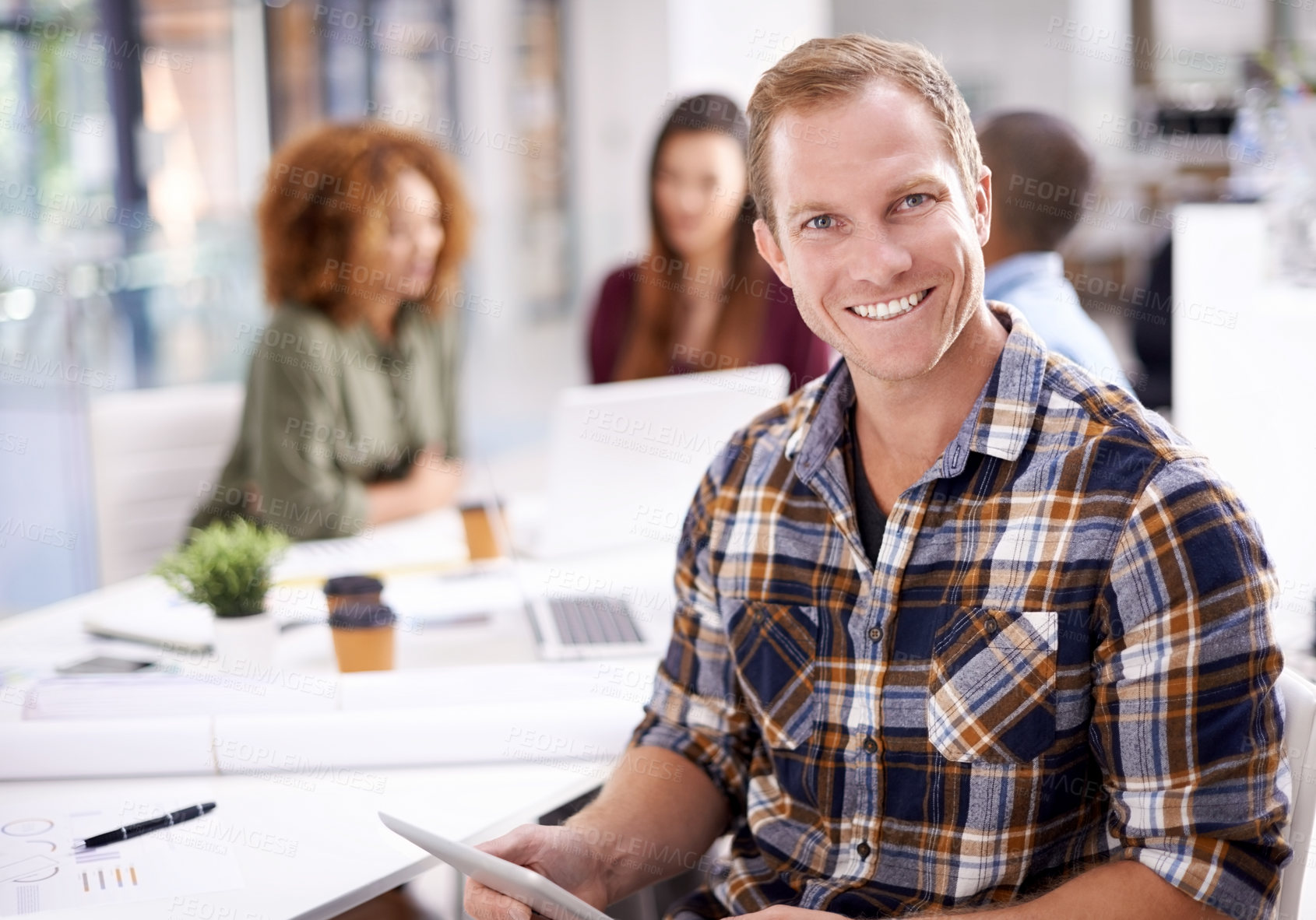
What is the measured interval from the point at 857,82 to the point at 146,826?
3.46 ft

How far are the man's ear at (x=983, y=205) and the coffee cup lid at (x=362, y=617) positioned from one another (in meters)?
0.90

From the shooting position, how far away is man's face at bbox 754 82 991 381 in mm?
1214

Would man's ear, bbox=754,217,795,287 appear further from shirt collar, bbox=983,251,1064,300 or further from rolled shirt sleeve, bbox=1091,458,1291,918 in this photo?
shirt collar, bbox=983,251,1064,300

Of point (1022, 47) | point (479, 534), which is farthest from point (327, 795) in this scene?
point (1022, 47)

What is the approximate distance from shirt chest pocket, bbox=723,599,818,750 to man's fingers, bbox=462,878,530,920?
0.30 metres

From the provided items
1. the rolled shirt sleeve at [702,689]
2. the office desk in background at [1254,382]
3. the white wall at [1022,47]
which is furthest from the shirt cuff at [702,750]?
the white wall at [1022,47]

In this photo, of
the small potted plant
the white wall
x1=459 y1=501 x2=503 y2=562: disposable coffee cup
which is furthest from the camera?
the white wall

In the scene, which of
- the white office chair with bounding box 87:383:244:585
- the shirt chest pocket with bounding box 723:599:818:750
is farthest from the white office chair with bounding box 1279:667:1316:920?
the white office chair with bounding box 87:383:244:585

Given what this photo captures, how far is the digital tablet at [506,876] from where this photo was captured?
1.14m

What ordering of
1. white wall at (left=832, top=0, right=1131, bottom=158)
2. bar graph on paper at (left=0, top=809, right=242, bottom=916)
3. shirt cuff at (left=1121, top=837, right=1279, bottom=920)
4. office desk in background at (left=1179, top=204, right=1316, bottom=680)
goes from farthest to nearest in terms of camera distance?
white wall at (left=832, top=0, right=1131, bottom=158) < office desk in background at (left=1179, top=204, right=1316, bottom=680) < bar graph on paper at (left=0, top=809, right=242, bottom=916) < shirt cuff at (left=1121, top=837, right=1279, bottom=920)

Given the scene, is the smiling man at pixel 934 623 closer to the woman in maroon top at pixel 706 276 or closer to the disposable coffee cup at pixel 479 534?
the disposable coffee cup at pixel 479 534

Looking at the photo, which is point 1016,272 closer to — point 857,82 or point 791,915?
point 857,82

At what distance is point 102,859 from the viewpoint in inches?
52.8

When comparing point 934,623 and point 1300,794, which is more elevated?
point 934,623
